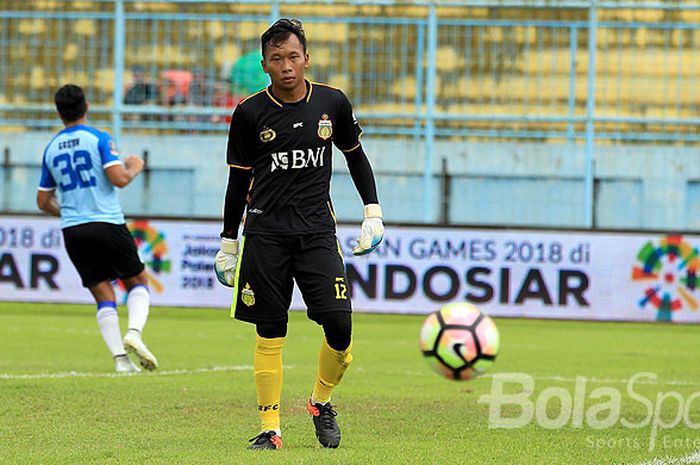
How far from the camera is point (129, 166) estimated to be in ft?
38.2

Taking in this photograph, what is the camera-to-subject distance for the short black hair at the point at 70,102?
441 inches

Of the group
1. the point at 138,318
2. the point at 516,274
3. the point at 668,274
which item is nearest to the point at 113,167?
the point at 138,318

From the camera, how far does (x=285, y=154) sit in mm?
7441

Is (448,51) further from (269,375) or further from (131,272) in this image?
(269,375)

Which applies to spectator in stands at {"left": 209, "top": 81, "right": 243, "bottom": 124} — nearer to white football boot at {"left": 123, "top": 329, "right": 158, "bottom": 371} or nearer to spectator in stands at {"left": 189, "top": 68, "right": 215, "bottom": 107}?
spectator in stands at {"left": 189, "top": 68, "right": 215, "bottom": 107}

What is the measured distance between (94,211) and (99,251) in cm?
32

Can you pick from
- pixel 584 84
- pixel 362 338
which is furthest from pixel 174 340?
pixel 584 84

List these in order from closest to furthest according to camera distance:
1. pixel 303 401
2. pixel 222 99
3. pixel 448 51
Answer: pixel 303 401 → pixel 448 51 → pixel 222 99

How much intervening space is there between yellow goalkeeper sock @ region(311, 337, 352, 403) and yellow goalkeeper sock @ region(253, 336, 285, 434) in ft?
0.80

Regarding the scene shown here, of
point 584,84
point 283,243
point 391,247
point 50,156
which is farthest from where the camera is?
point 584,84

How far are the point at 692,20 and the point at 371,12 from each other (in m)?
4.86

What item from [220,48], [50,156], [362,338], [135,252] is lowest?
[362,338]

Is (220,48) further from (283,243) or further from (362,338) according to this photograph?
(283,243)

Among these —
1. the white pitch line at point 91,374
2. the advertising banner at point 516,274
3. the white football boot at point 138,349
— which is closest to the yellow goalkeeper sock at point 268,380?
the white football boot at point 138,349
